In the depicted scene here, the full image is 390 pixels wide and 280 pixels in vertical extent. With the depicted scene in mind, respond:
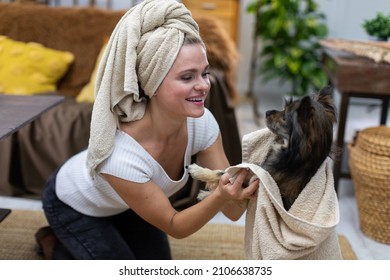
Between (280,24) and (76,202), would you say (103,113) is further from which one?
(280,24)

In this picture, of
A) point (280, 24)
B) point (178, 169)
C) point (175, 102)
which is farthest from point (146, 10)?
point (280, 24)

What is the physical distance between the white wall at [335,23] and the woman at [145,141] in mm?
1054

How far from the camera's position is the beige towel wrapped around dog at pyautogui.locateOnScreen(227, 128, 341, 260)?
1104 mm

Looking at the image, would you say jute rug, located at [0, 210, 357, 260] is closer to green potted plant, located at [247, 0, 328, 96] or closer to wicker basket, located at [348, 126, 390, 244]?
wicker basket, located at [348, 126, 390, 244]

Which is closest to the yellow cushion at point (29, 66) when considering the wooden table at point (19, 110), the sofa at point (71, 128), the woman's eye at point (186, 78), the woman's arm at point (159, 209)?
the sofa at point (71, 128)

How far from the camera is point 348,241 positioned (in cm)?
216

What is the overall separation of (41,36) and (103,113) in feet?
6.59

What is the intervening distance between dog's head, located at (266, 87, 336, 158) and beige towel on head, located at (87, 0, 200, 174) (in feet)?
1.04

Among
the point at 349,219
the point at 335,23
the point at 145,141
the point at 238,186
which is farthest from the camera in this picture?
the point at 335,23

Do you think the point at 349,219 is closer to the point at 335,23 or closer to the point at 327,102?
the point at 327,102

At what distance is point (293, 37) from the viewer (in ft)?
14.1

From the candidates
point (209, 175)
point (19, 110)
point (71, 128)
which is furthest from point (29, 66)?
point (209, 175)

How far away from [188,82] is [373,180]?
118 cm

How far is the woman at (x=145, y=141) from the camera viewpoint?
1.23 m
